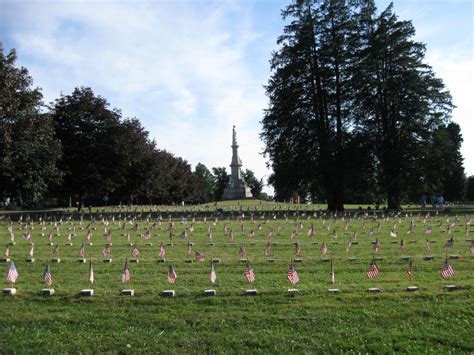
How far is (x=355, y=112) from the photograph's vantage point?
155ft

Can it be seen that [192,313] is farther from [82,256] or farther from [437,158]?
[437,158]

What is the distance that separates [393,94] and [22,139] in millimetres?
32078

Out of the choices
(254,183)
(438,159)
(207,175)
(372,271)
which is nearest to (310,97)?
(438,159)

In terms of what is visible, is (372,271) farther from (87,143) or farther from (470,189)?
(470,189)

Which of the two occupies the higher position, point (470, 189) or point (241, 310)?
point (470, 189)

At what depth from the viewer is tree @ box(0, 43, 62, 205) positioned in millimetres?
34031

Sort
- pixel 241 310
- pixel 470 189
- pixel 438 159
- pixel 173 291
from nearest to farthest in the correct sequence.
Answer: pixel 241 310 < pixel 173 291 < pixel 438 159 < pixel 470 189

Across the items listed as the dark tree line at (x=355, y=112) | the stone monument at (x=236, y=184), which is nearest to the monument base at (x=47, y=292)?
the dark tree line at (x=355, y=112)

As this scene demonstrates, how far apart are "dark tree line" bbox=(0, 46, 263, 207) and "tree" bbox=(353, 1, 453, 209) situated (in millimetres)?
23953

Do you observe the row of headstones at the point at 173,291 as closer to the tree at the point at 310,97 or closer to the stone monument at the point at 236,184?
the tree at the point at 310,97

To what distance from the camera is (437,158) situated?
4359 centimetres

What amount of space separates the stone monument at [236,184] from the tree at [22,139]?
48850 millimetres

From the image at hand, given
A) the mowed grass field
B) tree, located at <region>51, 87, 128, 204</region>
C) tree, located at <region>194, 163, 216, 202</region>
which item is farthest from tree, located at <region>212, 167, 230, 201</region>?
the mowed grass field

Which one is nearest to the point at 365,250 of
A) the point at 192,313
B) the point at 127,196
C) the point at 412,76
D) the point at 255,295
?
the point at 255,295
